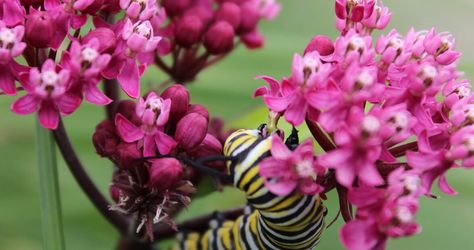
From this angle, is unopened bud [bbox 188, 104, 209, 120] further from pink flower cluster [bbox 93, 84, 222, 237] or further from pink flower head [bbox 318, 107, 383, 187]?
pink flower head [bbox 318, 107, 383, 187]

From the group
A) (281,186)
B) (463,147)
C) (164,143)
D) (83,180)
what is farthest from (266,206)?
(83,180)

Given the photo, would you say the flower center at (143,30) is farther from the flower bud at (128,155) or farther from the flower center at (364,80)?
the flower center at (364,80)

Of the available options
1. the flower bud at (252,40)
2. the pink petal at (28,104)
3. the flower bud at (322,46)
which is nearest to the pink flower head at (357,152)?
the flower bud at (322,46)

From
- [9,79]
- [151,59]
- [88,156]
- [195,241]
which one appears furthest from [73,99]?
[88,156]

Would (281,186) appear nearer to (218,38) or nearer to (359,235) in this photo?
(359,235)

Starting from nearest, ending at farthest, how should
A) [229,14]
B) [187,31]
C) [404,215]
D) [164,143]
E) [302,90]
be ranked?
[404,215], [302,90], [164,143], [187,31], [229,14]
